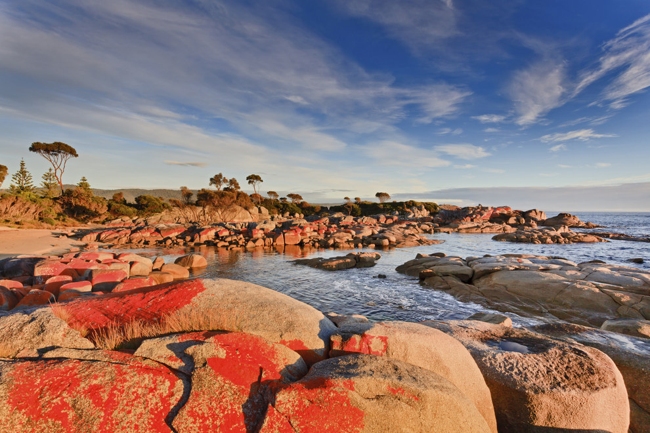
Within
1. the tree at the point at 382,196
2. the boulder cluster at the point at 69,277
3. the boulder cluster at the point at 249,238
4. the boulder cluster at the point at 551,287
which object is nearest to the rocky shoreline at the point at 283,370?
the boulder cluster at the point at 69,277

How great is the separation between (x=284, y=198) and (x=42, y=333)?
119750 mm

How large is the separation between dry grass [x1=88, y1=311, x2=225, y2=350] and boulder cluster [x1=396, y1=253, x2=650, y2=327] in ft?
45.8

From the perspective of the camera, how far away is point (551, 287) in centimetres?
1457

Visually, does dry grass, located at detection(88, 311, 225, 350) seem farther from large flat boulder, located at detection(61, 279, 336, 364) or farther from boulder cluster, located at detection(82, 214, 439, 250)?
boulder cluster, located at detection(82, 214, 439, 250)

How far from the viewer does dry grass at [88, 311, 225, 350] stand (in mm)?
4594

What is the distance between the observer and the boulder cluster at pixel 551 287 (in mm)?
12617

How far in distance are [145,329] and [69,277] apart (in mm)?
11926

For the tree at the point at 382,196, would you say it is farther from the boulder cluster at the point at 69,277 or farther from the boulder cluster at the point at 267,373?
the boulder cluster at the point at 267,373

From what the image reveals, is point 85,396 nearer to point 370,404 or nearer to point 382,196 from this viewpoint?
point 370,404

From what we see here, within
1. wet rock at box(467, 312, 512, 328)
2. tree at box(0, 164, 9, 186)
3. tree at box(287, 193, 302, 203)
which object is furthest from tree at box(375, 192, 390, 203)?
wet rock at box(467, 312, 512, 328)

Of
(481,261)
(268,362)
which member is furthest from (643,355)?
(481,261)

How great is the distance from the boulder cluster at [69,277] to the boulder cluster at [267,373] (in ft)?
14.5

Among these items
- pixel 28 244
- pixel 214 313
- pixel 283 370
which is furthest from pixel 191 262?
pixel 283 370

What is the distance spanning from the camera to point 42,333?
4.49m
